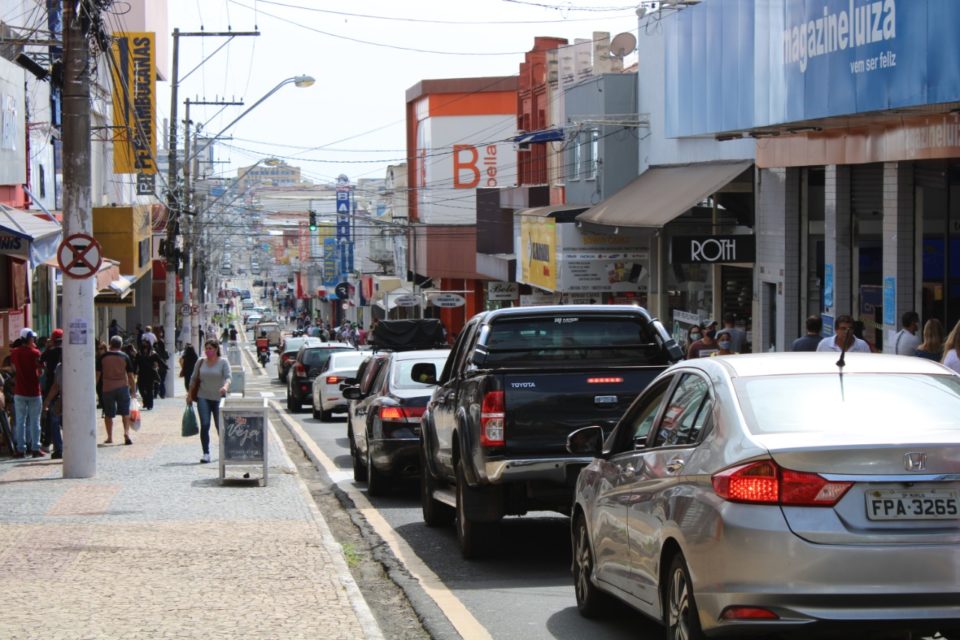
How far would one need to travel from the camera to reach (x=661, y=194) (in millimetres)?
30672

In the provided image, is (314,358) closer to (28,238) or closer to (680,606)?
(28,238)

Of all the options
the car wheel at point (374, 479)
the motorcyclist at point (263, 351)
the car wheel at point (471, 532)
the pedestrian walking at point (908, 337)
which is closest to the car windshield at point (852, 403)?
the car wheel at point (471, 532)

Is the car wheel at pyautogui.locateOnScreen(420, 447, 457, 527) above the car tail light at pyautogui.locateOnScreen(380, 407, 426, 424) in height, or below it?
below

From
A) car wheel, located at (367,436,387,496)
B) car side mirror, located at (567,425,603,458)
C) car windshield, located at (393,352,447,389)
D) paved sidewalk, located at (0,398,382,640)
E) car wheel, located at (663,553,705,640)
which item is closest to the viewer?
car wheel, located at (663,553,705,640)

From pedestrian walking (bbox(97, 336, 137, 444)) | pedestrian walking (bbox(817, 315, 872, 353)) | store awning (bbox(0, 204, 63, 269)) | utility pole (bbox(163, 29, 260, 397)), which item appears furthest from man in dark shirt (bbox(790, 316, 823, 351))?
utility pole (bbox(163, 29, 260, 397))

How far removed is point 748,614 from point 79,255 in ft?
37.4

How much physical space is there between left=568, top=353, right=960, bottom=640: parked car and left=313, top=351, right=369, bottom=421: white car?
22129mm

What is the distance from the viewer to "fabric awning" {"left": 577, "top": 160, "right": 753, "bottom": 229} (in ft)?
90.4

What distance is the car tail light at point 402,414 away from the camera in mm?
15531

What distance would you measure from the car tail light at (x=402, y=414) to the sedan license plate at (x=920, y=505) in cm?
970

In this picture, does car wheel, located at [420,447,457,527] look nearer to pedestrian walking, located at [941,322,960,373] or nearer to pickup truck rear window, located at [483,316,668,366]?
pickup truck rear window, located at [483,316,668,366]

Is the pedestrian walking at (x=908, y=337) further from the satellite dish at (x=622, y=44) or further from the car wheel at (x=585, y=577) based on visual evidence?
the satellite dish at (x=622, y=44)

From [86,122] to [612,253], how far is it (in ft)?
69.7

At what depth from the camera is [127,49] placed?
40.7 metres
